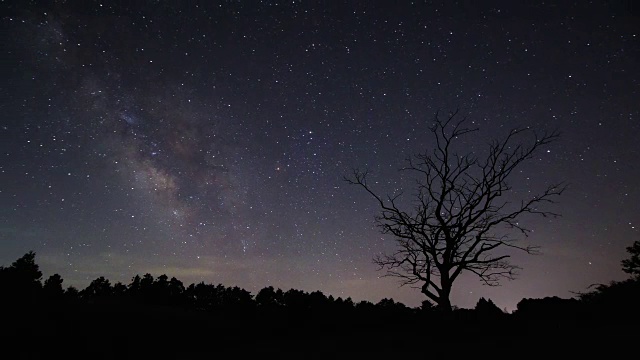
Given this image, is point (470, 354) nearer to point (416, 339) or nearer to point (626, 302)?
point (416, 339)

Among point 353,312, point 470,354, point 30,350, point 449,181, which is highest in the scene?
point 449,181

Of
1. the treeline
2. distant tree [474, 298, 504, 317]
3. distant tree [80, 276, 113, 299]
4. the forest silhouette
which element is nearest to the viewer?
the forest silhouette

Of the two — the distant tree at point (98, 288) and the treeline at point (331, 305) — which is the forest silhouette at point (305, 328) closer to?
the treeline at point (331, 305)

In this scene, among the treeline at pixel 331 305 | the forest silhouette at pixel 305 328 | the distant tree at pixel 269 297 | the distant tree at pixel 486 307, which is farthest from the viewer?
the distant tree at pixel 269 297

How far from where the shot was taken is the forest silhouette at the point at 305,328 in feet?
31.7

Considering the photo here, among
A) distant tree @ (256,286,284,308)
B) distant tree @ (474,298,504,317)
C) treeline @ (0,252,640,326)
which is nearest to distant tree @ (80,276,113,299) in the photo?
treeline @ (0,252,640,326)

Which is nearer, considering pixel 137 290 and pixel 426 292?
pixel 426 292

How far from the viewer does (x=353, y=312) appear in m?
18.7

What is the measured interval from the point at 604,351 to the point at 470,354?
9.63 feet

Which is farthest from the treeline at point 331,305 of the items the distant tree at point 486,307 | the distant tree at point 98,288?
the distant tree at point 98,288

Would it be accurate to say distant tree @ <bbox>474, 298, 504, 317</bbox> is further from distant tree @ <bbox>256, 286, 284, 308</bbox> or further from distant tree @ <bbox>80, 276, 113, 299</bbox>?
distant tree @ <bbox>80, 276, 113, 299</bbox>

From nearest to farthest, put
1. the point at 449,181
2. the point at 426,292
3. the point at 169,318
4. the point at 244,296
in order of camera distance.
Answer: the point at 426,292
the point at 449,181
the point at 169,318
the point at 244,296

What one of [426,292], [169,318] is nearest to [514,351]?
[426,292]

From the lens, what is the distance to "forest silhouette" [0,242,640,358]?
965cm
